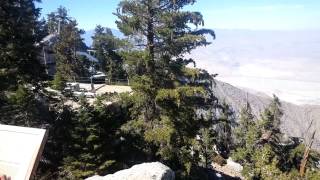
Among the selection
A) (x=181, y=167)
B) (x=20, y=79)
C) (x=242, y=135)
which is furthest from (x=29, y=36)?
(x=242, y=135)

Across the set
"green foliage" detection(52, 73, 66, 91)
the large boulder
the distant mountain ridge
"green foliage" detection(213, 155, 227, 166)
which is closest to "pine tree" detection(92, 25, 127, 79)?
"green foliage" detection(52, 73, 66, 91)

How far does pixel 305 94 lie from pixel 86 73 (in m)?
125

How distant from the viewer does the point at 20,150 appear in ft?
19.1

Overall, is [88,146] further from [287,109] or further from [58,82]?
[287,109]

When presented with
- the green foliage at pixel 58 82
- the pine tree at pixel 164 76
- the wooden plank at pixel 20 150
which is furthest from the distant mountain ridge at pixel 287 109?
the wooden plank at pixel 20 150

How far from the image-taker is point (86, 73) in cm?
5831

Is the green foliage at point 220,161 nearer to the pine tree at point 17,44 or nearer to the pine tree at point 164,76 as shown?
the pine tree at point 164,76

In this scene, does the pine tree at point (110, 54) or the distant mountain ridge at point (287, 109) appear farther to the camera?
the distant mountain ridge at point (287, 109)

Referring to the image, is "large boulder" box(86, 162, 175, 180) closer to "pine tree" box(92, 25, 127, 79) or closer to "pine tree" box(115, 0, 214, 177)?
"pine tree" box(115, 0, 214, 177)

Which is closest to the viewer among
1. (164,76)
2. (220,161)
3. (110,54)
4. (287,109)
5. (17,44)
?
(17,44)

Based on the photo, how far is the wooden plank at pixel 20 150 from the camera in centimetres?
570

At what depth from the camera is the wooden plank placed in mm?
5695

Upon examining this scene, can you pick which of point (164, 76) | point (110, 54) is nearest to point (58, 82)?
point (110, 54)

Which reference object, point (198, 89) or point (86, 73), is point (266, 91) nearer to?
point (86, 73)
